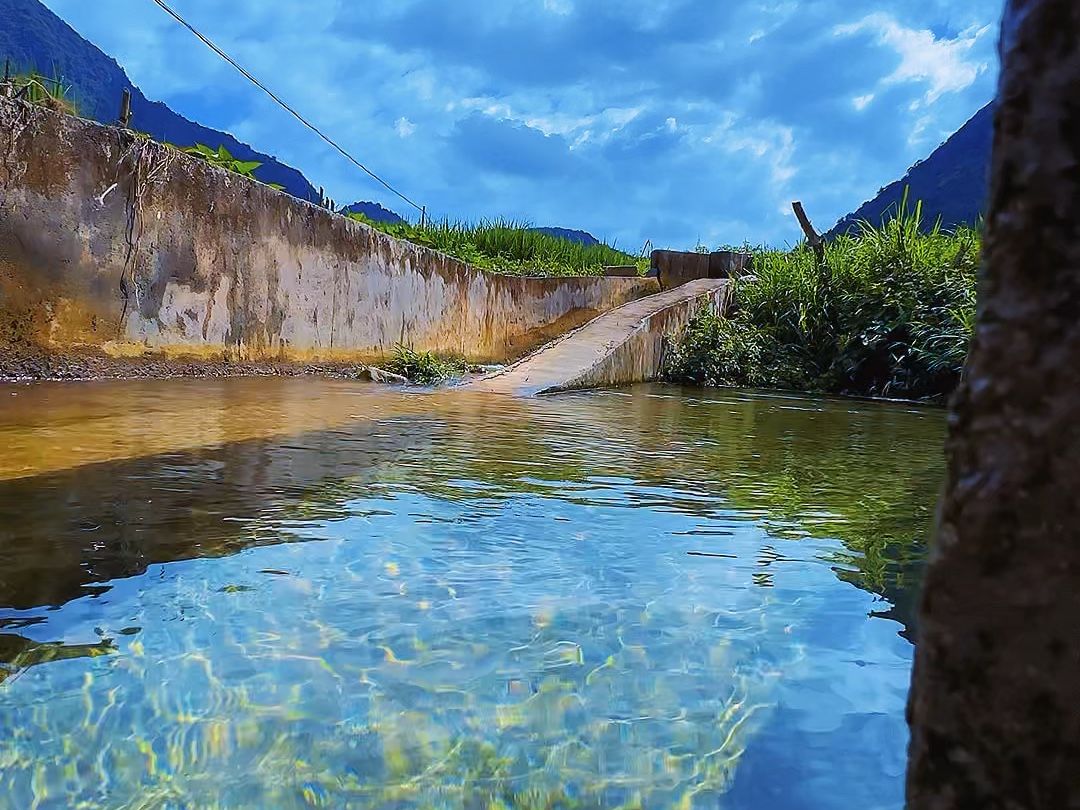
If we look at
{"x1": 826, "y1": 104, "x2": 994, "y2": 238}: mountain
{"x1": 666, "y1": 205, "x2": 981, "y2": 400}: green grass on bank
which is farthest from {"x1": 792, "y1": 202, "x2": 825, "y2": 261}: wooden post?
{"x1": 826, "y1": 104, "x2": 994, "y2": 238}: mountain

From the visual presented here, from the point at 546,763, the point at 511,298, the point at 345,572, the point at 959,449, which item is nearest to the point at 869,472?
the point at 345,572

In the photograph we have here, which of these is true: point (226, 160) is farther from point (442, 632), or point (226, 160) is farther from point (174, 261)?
point (442, 632)

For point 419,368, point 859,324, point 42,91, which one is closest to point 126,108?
point 42,91

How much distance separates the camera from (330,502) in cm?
217

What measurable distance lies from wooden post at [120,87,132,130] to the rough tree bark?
561 centimetres

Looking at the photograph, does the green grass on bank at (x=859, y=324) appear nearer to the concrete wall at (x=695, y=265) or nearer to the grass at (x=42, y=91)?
the concrete wall at (x=695, y=265)

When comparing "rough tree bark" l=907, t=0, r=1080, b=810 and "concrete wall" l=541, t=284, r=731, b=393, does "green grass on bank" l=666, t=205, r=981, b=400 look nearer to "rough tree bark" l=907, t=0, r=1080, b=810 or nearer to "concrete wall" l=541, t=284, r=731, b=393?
"concrete wall" l=541, t=284, r=731, b=393

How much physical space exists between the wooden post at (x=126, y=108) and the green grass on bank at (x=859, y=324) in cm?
492

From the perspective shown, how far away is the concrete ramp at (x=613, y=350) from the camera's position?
600 centimetres

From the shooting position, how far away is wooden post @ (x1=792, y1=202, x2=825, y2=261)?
31.4 feet

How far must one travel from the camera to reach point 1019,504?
1.91ft

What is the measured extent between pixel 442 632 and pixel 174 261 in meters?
4.75

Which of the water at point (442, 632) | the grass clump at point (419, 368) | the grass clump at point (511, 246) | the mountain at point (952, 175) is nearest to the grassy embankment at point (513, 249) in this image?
the grass clump at point (511, 246)

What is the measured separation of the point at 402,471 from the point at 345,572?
1.01 metres
